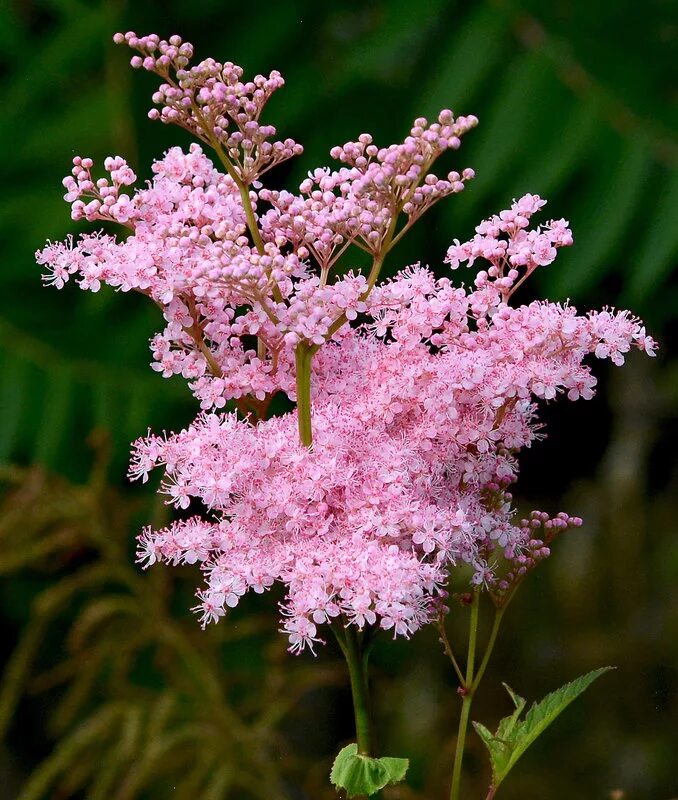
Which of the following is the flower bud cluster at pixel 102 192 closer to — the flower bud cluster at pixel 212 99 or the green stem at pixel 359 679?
the flower bud cluster at pixel 212 99

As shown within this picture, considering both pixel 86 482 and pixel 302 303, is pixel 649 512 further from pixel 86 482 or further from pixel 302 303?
pixel 302 303

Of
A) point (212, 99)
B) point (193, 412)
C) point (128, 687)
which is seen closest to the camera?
point (212, 99)

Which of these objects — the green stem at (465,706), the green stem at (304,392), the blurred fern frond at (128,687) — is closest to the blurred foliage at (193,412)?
the blurred fern frond at (128,687)

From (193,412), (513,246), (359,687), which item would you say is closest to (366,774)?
(359,687)

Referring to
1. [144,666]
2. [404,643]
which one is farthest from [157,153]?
[404,643]

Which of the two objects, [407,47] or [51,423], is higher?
[407,47]

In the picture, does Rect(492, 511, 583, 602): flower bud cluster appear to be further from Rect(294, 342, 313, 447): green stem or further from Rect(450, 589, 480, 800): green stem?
Rect(294, 342, 313, 447): green stem

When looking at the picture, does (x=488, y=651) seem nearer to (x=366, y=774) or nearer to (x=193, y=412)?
(x=366, y=774)
